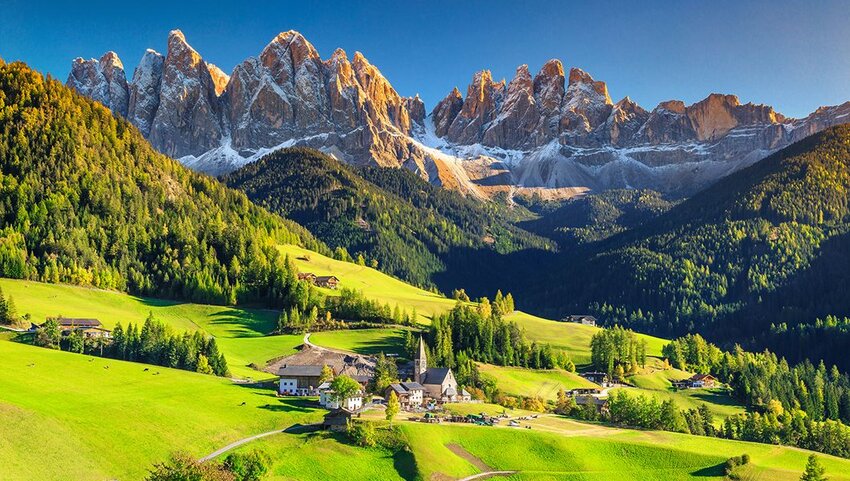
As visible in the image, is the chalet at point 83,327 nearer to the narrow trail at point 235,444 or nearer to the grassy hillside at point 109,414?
the grassy hillside at point 109,414

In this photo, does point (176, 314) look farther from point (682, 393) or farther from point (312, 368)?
point (682, 393)

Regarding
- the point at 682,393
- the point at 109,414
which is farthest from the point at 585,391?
the point at 109,414

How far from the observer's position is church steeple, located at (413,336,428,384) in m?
141

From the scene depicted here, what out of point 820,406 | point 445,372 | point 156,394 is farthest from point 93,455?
point 820,406

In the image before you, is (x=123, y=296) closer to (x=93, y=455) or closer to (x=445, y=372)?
(x=445, y=372)

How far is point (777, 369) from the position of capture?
19250 centimetres

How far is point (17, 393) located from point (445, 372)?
6934cm

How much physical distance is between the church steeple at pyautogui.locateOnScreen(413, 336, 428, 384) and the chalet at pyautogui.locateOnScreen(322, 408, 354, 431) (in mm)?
36095

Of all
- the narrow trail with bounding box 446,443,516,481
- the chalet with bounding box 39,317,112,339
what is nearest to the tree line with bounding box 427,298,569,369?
the narrow trail with bounding box 446,443,516,481

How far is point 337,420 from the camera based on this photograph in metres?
104

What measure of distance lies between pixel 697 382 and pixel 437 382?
74534 mm

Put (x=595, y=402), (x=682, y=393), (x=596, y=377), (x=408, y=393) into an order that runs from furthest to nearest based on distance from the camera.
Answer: (x=596, y=377)
(x=682, y=393)
(x=595, y=402)
(x=408, y=393)

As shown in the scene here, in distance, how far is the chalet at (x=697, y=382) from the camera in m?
177

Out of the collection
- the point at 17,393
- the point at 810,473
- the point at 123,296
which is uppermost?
the point at 123,296
